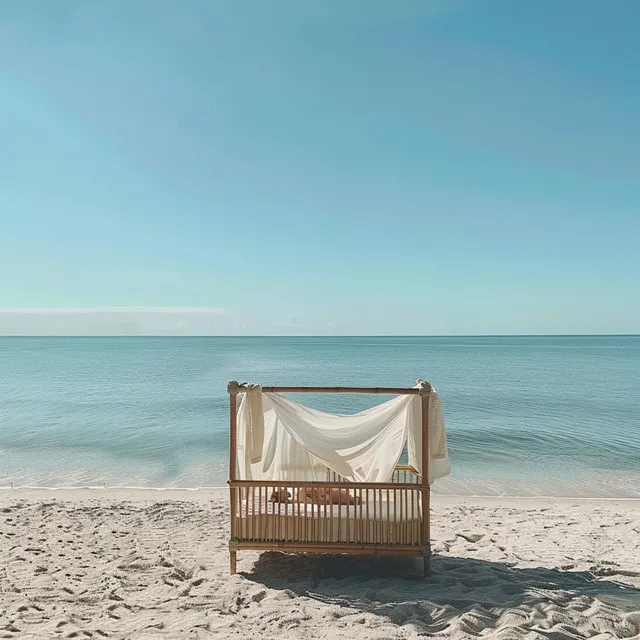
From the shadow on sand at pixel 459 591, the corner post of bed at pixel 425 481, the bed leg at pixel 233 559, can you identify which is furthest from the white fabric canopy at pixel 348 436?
the shadow on sand at pixel 459 591

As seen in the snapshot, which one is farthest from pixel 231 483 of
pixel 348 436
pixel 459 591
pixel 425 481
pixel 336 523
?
pixel 459 591

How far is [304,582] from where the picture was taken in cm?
559

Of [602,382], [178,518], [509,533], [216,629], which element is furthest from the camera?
[602,382]

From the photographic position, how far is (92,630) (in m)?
4.57

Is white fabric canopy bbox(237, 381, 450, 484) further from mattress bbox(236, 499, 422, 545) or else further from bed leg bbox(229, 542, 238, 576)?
bed leg bbox(229, 542, 238, 576)

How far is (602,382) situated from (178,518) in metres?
33.8

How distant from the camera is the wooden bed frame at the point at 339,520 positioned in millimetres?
5793

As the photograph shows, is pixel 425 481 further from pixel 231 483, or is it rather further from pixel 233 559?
pixel 233 559

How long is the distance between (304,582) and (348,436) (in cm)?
152

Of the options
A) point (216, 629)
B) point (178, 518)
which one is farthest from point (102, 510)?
point (216, 629)

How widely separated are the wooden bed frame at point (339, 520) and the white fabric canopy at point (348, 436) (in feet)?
0.54

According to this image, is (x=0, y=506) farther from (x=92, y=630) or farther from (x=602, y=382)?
(x=602, y=382)

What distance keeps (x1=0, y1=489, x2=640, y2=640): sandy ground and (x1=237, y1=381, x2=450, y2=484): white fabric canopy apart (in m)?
1.06

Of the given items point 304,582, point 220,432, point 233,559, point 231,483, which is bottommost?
point 220,432
